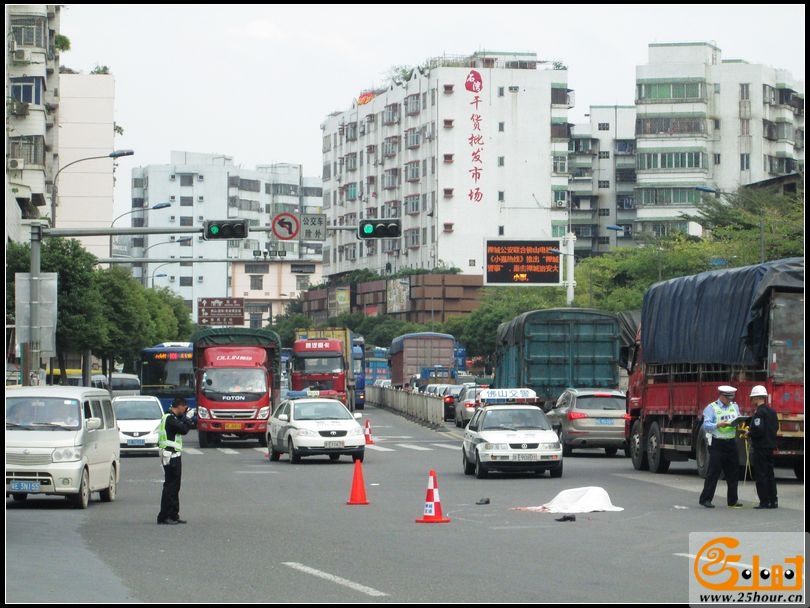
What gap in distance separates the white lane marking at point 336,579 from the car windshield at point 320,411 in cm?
1970

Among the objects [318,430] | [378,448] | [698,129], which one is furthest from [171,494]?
[698,129]

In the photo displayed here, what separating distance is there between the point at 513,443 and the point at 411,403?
39.9 meters

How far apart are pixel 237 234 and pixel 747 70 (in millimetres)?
107145

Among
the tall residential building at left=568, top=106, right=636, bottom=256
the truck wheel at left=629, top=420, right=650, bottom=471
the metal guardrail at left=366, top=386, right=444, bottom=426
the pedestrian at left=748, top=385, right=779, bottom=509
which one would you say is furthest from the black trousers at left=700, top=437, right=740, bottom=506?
the tall residential building at left=568, top=106, right=636, bottom=256

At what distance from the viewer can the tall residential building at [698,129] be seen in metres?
131

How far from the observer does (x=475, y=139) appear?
13400cm

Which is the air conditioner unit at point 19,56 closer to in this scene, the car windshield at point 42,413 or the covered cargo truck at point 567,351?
the covered cargo truck at point 567,351

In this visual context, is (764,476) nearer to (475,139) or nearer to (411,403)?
(411,403)

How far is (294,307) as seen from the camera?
16925 cm

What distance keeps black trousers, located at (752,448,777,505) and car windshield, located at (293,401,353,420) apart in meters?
14.8

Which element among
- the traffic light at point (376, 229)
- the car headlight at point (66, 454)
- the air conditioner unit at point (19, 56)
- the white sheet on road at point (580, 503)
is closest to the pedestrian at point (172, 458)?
the car headlight at point (66, 454)

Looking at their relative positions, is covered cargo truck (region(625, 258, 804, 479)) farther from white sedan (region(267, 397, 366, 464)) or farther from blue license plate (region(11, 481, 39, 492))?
blue license plate (region(11, 481, 39, 492))

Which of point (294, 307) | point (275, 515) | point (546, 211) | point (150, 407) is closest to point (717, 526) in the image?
point (275, 515)

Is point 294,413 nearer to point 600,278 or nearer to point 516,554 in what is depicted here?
point 516,554
